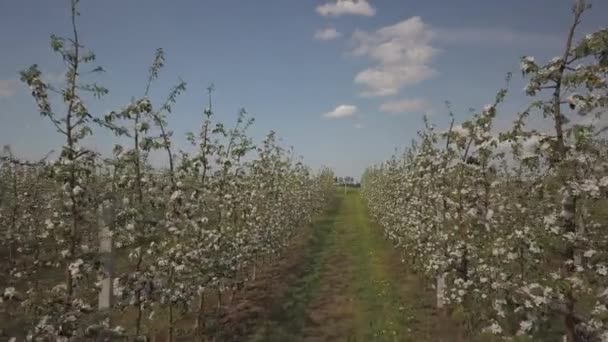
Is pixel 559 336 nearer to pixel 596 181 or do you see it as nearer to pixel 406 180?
pixel 596 181

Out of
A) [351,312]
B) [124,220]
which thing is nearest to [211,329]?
[351,312]

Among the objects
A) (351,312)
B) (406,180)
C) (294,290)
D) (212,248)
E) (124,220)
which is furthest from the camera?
(406,180)

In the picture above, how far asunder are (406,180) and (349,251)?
6.08 metres

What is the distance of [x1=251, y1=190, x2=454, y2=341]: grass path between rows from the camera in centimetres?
1221

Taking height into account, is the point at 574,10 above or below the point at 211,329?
above

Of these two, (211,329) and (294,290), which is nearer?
(211,329)

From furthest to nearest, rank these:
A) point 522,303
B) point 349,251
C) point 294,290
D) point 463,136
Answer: point 349,251 < point 294,290 < point 463,136 < point 522,303

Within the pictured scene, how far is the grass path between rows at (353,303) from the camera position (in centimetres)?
1221

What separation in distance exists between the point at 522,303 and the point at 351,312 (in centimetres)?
774

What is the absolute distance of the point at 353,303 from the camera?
14891 mm

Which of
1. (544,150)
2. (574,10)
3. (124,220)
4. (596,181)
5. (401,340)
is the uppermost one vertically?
(574,10)

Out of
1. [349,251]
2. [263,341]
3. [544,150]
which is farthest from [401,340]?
[349,251]

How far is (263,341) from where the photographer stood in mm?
11562

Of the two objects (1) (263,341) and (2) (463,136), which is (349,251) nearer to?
(1) (263,341)
